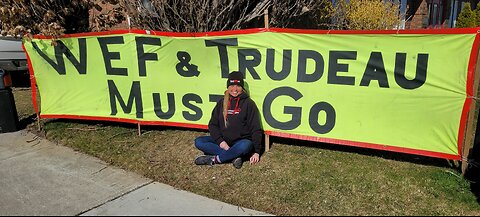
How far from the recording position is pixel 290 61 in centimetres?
421

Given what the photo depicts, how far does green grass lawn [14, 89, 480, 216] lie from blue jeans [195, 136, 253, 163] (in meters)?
0.12

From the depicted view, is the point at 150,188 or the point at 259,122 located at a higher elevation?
the point at 259,122

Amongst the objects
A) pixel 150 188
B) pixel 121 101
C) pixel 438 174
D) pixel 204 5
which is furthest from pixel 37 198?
pixel 438 174

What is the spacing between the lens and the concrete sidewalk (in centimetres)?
324

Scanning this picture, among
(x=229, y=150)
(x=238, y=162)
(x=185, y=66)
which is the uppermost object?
(x=185, y=66)

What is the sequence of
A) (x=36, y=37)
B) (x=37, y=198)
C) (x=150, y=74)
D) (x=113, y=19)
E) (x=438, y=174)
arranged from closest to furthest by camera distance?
(x=37, y=198)
(x=438, y=174)
(x=150, y=74)
(x=36, y=37)
(x=113, y=19)

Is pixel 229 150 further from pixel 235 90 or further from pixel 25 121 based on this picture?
pixel 25 121

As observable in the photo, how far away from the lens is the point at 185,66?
4766mm

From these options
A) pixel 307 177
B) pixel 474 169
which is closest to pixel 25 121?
pixel 307 177

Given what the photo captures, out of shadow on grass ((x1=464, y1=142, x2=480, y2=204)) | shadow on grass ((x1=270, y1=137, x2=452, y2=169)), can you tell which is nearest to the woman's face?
shadow on grass ((x1=270, y1=137, x2=452, y2=169))

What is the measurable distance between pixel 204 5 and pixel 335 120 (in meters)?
2.69

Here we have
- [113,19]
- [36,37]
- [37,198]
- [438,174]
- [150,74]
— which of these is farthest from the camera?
[113,19]

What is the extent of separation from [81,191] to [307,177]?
7.32 feet

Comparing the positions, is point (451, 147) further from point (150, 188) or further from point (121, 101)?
point (121, 101)
